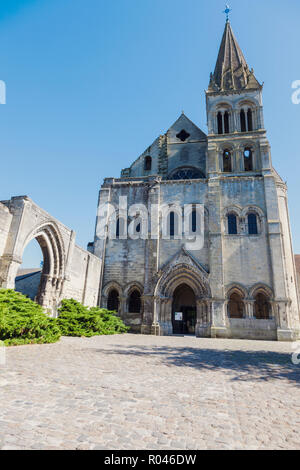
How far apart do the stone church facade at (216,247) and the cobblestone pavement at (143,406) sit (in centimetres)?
1386

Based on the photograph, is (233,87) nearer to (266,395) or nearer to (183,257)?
(183,257)

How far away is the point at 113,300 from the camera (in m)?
22.5

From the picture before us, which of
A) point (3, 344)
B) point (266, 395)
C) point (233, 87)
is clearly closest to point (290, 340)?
point (266, 395)

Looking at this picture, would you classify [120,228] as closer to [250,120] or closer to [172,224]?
[172,224]

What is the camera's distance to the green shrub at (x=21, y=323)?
346 inches

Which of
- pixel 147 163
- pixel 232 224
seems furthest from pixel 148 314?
pixel 147 163

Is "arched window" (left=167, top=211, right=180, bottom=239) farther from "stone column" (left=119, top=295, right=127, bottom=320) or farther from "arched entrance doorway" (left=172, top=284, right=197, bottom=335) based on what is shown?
"stone column" (left=119, top=295, right=127, bottom=320)

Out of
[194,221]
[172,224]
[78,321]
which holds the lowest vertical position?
[78,321]

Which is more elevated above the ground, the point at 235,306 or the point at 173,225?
the point at 173,225

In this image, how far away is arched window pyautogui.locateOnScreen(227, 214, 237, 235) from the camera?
22025 mm

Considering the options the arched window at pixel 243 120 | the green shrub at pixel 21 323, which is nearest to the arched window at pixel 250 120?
the arched window at pixel 243 120

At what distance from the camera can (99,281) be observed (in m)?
22.1

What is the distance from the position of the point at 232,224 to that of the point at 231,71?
1720 centimetres

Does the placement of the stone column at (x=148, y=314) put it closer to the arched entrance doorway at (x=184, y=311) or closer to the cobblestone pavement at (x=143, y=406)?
the arched entrance doorway at (x=184, y=311)
